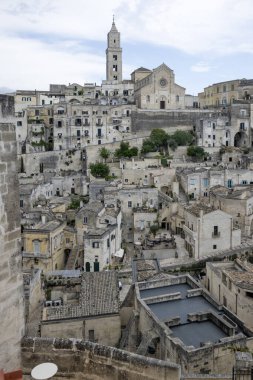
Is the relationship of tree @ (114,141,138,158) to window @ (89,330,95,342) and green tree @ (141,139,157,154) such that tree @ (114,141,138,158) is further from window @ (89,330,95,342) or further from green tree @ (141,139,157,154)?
window @ (89,330,95,342)

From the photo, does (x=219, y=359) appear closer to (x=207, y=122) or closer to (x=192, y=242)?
(x=192, y=242)

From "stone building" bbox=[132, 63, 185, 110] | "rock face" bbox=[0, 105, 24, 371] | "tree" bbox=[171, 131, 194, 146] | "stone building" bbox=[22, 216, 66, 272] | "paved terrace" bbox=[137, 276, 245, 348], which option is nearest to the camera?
"rock face" bbox=[0, 105, 24, 371]

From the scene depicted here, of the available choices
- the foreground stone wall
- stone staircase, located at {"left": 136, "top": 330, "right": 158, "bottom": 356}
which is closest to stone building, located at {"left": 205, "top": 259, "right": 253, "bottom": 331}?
stone staircase, located at {"left": 136, "top": 330, "right": 158, "bottom": 356}

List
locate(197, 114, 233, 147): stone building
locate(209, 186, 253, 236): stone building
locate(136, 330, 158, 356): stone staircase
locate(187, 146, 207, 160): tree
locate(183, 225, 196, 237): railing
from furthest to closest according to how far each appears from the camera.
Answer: locate(197, 114, 233, 147): stone building
locate(187, 146, 207, 160): tree
locate(209, 186, 253, 236): stone building
locate(183, 225, 196, 237): railing
locate(136, 330, 158, 356): stone staircase

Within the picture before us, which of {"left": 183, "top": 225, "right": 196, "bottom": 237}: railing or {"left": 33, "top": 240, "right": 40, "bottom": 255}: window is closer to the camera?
{"left": 33, "top": 240, "right": 40, "bottom": 255}: window

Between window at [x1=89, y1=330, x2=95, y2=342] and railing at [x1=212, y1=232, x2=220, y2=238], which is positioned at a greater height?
railing at [x1=212, y1=232, x2=220, y2=238]

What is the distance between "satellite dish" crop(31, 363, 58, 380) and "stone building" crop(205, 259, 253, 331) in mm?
12945

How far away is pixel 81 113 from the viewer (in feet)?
194

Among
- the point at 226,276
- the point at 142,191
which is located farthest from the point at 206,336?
the point at 142,191

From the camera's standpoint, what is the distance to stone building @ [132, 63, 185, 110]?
6446 centimetres

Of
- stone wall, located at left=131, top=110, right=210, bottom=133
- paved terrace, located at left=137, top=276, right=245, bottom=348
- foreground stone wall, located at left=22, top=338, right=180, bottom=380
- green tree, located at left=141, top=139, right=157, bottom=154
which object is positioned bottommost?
paved terrace, located at left=137, top=276, right=245, bottom=348

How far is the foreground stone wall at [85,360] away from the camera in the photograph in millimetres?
4684

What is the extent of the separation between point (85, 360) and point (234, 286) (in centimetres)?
1388

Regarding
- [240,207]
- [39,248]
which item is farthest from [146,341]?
[240,207]
